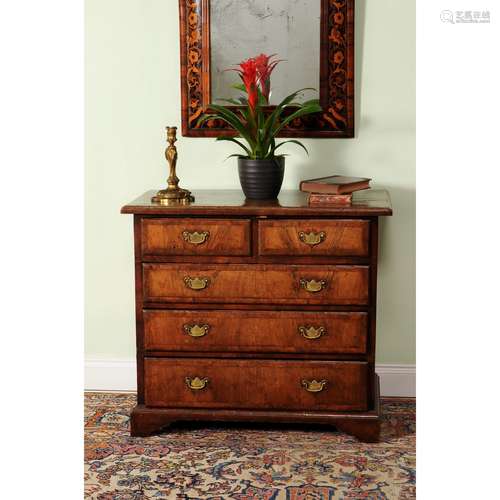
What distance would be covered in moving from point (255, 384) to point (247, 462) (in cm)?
32

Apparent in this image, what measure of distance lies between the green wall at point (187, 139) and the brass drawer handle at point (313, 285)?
24.4 inches

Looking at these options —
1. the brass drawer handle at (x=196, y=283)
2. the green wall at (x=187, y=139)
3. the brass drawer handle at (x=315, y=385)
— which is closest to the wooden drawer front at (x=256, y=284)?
the brass drawer handle at (x=196, y=283)

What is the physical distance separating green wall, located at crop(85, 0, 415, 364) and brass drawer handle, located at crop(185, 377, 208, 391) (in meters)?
0.72

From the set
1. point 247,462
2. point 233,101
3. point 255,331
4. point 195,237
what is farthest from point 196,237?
point 247,462

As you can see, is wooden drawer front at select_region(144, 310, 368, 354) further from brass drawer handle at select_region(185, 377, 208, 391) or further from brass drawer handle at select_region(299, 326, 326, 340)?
brass drawer handle at select_region(185, 377, 208, 391)

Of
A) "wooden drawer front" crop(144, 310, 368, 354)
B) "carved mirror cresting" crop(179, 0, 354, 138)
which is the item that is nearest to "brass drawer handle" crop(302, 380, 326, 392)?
"wooden drawer front" crop(144, 310, 368, 354)

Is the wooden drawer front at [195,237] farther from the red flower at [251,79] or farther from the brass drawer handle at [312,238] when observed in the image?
the red flower at [251,79]

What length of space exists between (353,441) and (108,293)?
1.31 meters

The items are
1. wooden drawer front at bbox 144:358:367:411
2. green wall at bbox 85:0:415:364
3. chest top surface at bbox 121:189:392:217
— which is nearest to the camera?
chest top surface at bbox 121:189:392:217

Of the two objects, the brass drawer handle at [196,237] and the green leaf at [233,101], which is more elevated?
the green leaf at [233,101]

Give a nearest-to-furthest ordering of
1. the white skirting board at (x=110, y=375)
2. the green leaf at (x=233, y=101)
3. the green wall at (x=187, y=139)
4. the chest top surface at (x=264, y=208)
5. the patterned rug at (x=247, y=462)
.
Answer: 1. the patterned rug at (x=247, y=462)
2. the chest top surface at (x=264, y=208)
3. the green leaf at (x=233, y=101)
4. the green wall at (x=187, y=139)
5. the white skirting board at (x=110, y=375)

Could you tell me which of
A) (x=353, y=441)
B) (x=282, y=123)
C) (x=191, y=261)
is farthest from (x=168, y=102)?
(x=353, y=441)

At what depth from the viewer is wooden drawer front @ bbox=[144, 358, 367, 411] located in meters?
2.95

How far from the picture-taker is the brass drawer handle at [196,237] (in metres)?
2.91
